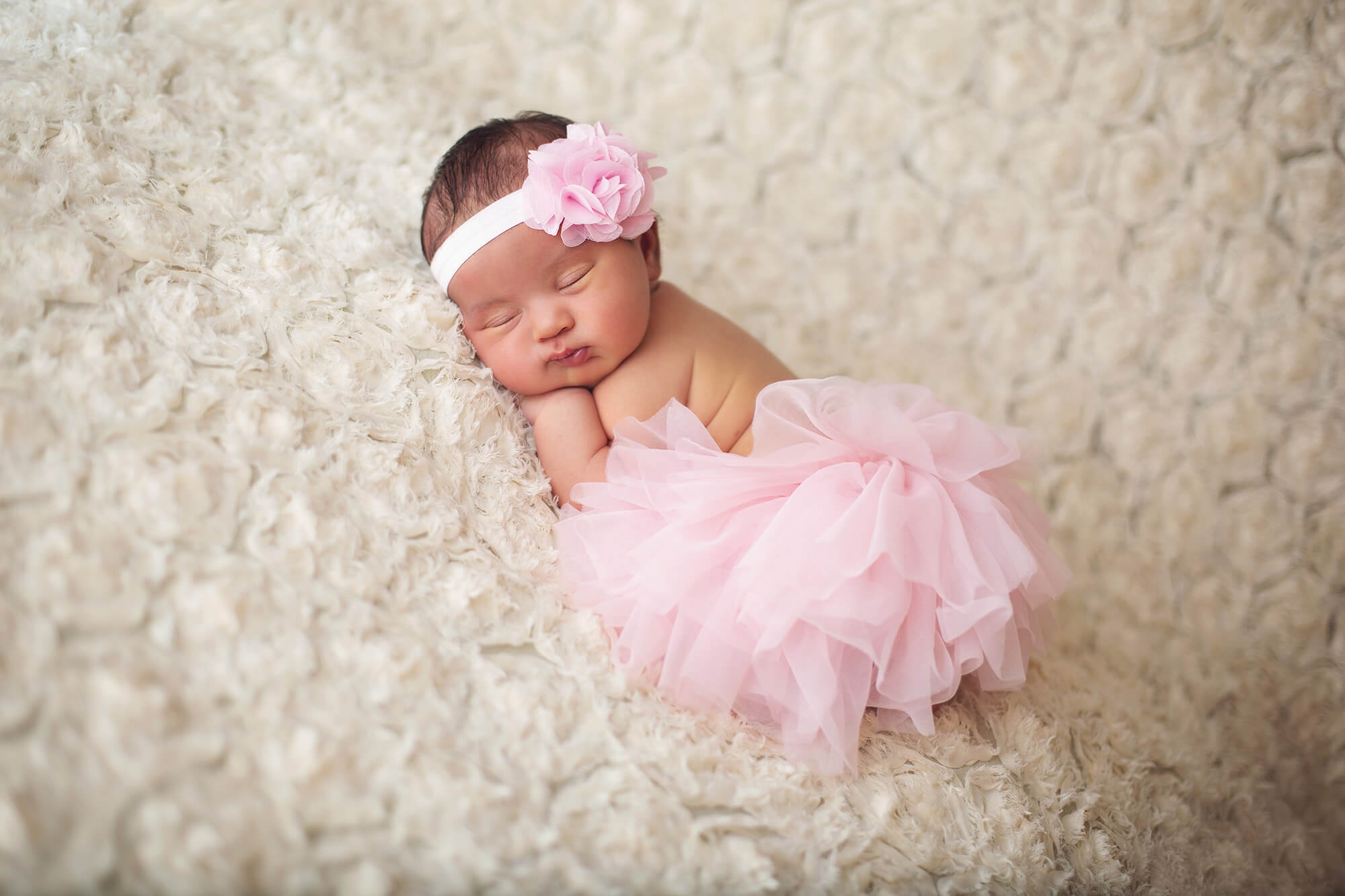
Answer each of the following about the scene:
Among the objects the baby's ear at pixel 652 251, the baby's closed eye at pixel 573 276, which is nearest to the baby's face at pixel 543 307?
the baby's closed eye at pixel 573 276

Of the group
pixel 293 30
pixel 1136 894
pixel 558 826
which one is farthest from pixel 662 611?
pixel 293 30

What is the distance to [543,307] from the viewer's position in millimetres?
1227

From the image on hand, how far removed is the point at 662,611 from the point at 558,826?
0.28 metres

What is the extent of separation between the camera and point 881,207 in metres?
1.71

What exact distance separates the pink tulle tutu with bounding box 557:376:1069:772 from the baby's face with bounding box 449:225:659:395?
183 millimetres

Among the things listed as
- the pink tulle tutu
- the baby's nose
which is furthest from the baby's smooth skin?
the pink tulle tutu

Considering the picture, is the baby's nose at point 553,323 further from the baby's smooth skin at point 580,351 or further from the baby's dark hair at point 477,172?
the baby's dark hair at point 477,172

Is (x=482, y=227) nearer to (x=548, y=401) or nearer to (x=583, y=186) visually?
(x=583, y=186)

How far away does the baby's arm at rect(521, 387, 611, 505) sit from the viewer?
47.9 inches

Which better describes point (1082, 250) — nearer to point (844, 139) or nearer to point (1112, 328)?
point (1112, 328)

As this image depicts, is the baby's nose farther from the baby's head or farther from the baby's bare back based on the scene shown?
the baby's bare back

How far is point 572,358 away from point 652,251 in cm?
26

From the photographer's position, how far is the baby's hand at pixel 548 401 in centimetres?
126

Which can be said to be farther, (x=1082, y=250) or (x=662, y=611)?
(x=1082, y=250)
